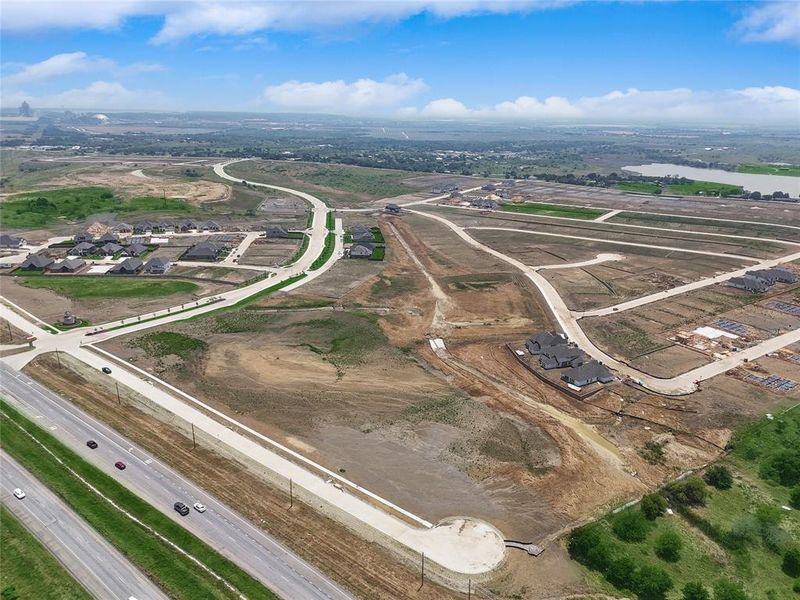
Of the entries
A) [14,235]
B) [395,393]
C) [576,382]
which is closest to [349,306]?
[395,393]

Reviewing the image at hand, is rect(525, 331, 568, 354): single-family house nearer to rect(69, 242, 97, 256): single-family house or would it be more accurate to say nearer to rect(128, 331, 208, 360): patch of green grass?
rect(128, 331, 208, 360): patch of green grass

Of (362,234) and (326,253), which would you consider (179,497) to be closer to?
(326,253)

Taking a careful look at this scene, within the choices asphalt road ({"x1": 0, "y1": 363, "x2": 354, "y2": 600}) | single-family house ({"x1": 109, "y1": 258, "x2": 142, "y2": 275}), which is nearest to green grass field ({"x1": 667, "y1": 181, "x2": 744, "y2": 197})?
single-family house ({"x1": 109, "y1": 258, "x2": 142, "y2": 275})

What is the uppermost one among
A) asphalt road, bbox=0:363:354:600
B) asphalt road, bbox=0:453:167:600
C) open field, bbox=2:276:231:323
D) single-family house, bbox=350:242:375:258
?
single-family house, bbox=350:242:375:258

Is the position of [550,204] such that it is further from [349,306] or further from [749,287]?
[349,306]

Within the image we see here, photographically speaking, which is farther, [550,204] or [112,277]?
[550,204]

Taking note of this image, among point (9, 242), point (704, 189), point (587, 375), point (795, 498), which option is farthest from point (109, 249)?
point (704, 189)
